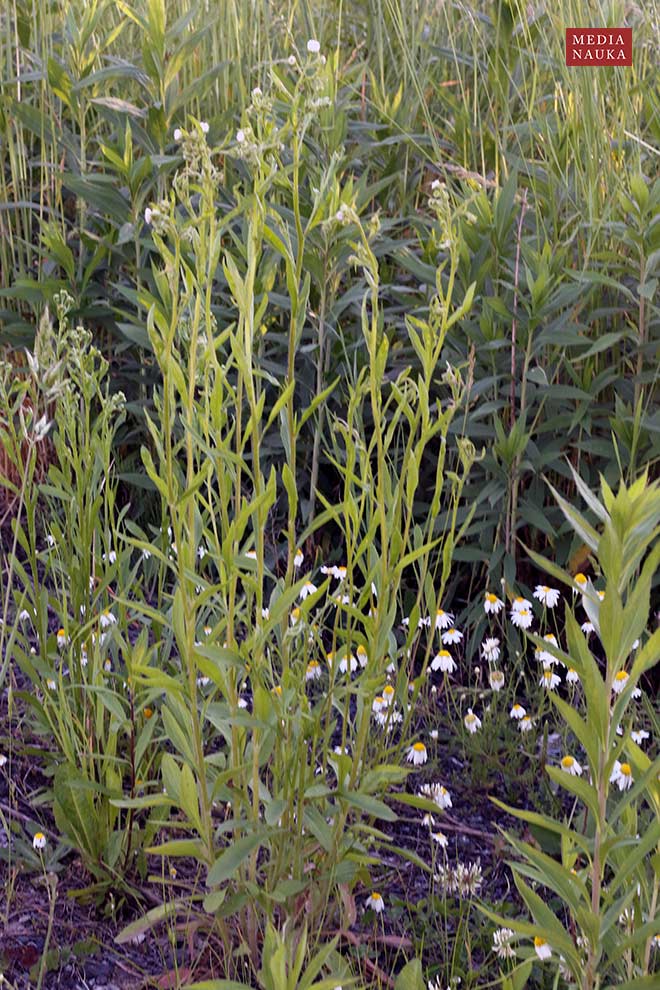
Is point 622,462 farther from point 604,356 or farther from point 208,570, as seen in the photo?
point 208,570

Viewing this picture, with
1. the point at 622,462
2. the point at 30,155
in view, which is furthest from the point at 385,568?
the point at 30,155

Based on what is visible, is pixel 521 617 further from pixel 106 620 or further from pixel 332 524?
pixel 106 620

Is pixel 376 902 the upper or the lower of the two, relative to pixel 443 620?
lower

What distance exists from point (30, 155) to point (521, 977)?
9.46 ft

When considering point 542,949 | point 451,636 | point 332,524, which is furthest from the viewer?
point 332,524

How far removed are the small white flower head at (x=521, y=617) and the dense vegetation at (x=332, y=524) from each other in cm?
5

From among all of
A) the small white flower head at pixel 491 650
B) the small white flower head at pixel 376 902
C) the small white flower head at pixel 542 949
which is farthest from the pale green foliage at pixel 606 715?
the small white flower head at pixel 491 650

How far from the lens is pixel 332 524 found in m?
2.84

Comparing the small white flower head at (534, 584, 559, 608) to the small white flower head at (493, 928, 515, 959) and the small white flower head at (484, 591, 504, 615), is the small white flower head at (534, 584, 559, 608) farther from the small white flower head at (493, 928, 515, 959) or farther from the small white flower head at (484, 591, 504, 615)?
the small white flower head at (493, 928, 515, 959)

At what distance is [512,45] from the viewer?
3.27 m

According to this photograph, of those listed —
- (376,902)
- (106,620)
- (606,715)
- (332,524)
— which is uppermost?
(606,715)

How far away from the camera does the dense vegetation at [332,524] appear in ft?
4.84

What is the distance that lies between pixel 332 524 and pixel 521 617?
630mm

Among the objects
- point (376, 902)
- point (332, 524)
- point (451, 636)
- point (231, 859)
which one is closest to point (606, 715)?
point (231, 859)
